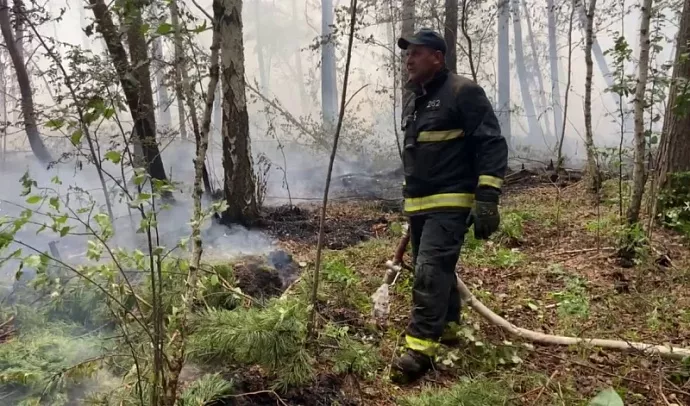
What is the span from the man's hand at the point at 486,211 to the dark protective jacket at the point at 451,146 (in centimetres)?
2

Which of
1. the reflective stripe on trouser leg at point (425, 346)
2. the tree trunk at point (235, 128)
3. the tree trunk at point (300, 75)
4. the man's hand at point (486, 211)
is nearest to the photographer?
the man's hand at point (486, 211)

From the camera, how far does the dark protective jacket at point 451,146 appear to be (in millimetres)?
2959

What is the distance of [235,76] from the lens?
6621 mm

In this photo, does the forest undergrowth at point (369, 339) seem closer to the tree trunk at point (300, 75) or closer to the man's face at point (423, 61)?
the man's face at point (423, 61)

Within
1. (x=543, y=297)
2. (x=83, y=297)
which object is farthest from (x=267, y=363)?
(x=543, y=297)

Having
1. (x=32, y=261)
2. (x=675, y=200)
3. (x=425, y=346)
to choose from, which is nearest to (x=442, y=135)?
(x=425, y=346)

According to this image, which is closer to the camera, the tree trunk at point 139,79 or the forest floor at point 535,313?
the forest floor at point 535,313

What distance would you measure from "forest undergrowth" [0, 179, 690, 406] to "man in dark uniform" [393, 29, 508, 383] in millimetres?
265

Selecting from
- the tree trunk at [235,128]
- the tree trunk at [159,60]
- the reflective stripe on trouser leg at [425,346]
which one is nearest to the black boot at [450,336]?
the reflective stripe on trouser leg at [425,346]

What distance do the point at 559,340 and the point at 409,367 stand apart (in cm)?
110

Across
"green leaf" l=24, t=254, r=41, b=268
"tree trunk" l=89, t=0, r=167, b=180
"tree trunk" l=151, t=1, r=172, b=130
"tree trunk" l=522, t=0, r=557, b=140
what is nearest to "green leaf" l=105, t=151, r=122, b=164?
"green leaf" l=24, t=254, r=41, b=268

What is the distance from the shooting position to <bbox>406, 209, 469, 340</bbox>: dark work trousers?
119 inches

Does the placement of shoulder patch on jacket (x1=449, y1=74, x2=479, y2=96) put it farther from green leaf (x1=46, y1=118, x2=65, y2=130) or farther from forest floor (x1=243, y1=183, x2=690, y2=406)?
green leaf (x1=46, y1=118, x2=65, y2=130)

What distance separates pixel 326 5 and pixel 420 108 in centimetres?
2661
